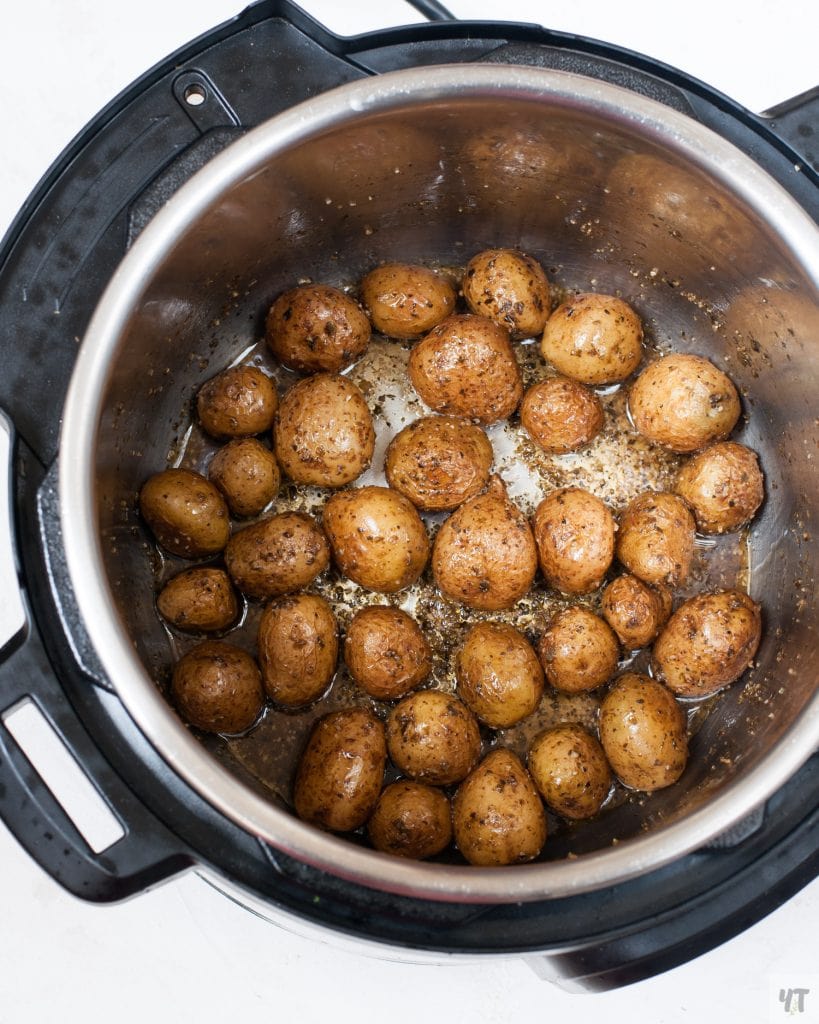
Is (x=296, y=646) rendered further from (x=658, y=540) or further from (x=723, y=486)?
(x=723, y=486)

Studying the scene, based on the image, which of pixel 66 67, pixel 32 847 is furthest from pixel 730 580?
pixel 66 67

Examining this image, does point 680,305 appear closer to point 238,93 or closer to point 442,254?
point 442,254

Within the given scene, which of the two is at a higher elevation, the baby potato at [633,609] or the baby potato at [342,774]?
the baby potato at [633,609]

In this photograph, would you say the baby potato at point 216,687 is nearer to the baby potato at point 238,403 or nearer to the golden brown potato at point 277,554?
the golden brown potato at point 277,554

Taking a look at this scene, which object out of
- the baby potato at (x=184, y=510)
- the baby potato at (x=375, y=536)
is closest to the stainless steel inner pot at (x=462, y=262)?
the baby potato at (x=184, y=510)

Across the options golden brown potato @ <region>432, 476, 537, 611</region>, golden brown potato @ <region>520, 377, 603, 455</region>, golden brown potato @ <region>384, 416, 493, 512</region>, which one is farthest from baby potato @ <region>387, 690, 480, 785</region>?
golden brown potato @ <region>520, 377, 603, 455</region>

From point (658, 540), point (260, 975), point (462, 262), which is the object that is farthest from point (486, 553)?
point (260, 975)
